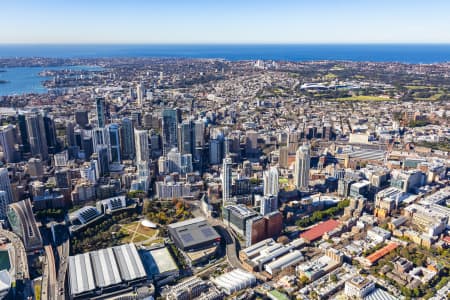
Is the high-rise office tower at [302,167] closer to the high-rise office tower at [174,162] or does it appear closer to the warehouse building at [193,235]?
the warehouse building at [193,235]

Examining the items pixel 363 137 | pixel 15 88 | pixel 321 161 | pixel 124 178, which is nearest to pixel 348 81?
pixel 363 137

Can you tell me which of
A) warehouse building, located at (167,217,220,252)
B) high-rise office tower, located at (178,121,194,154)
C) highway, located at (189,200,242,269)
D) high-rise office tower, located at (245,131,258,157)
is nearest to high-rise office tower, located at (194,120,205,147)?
high-rise office tower, located at (178,121,194,154)

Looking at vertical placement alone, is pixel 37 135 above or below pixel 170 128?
below

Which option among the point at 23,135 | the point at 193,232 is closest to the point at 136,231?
the point at 193,232

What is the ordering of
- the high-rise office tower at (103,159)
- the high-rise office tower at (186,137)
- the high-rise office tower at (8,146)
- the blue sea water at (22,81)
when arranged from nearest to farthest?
1. the high-rise office tower at (103,159)
2. the high-rise office tower at (8,146)
3. the high-rise office tower at (186,137)
4. the blue sea water at (22,81)

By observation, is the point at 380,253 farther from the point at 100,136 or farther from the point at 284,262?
the point at 100,136

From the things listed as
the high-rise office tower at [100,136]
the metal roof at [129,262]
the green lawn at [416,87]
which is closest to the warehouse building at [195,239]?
the metal roof at [129,262]

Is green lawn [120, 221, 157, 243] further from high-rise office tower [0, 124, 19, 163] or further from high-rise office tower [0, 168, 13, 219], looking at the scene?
high-rise office tower [0, 124, 19, 163]
